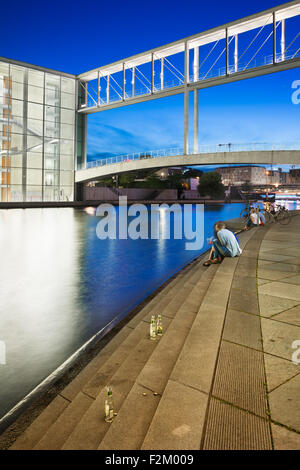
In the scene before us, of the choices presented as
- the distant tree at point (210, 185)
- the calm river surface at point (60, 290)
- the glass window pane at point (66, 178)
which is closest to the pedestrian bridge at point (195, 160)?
the glass window pane at point (66, 178)

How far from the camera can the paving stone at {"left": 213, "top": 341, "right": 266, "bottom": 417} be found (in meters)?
2.97

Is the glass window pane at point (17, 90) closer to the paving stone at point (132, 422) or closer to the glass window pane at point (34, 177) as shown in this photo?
the glass window pane at point (34, 177)

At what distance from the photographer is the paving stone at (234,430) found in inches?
96.7

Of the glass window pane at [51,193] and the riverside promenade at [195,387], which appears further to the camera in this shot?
the glass window pane at [51,193]

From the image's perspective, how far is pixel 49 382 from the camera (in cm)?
470

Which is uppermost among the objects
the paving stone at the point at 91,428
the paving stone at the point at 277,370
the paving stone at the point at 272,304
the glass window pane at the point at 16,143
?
the glass window pane at the point at 16,143

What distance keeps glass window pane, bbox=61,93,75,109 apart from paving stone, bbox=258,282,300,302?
1877 inches

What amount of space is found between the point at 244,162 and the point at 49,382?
124 feet

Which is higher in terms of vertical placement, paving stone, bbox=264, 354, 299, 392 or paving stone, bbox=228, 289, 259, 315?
paving stone, bbox=228, 289, 259, 315

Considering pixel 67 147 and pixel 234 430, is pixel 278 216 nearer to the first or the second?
pixel 234 430

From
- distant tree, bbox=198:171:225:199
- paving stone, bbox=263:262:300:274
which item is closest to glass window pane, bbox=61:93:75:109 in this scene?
paving stone, bbox=263:262:300:274

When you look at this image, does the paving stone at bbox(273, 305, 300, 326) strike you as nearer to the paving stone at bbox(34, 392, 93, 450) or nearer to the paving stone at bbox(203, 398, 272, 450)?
the paving stone at bbox(203, 398, 272, 450)

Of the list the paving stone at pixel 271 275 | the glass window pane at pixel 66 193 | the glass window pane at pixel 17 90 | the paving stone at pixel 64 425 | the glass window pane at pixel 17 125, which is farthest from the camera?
the glass window pane at pixel 66 193

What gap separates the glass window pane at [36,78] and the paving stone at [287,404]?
49.1 meters
